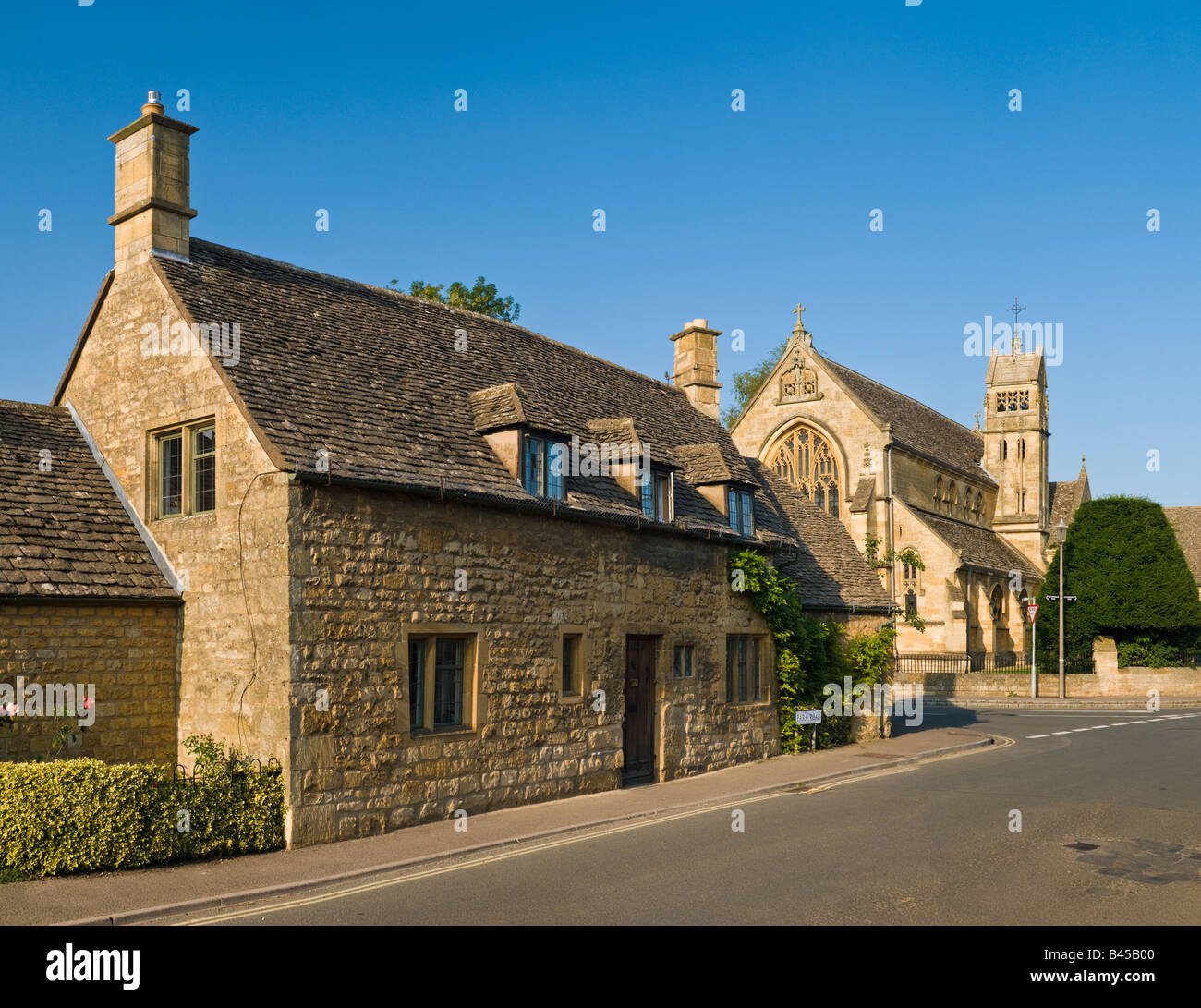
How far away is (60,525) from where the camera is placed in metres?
13.9

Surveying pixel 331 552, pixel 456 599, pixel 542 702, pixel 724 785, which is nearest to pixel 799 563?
pixel 724 785

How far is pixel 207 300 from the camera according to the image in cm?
1440

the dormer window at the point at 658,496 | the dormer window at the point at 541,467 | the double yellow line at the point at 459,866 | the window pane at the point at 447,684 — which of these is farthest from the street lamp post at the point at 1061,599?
the window pane at the point at 447,684

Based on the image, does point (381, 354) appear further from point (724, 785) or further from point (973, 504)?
point (973, 504)

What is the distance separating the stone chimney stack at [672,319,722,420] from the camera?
85.4ft

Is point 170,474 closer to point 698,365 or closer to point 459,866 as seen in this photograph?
point 459,866

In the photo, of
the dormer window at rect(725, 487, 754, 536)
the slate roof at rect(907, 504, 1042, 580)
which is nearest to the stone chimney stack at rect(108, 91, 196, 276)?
the dormer window at rect(725, 487, 754, 536)

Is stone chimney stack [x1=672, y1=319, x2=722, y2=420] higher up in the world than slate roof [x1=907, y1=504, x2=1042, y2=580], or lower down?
higher up

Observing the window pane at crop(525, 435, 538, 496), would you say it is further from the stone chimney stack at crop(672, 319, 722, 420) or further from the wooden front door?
the stone chimney stack at crop(672, 319, 722, 420)

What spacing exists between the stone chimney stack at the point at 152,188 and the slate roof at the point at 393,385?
15.7 inches

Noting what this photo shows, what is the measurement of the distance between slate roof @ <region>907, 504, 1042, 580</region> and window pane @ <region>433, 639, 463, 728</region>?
38.6m

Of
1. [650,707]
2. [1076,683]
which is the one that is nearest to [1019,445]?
[1076,683]

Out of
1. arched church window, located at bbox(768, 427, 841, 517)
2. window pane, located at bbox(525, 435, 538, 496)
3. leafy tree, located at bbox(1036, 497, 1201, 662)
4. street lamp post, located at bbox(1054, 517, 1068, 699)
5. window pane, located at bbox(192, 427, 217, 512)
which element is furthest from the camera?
arched church window, located at bbox(768, 427, 841, 517)

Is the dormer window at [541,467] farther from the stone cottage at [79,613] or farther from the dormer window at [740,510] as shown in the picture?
the stone cottage at [79,613]
